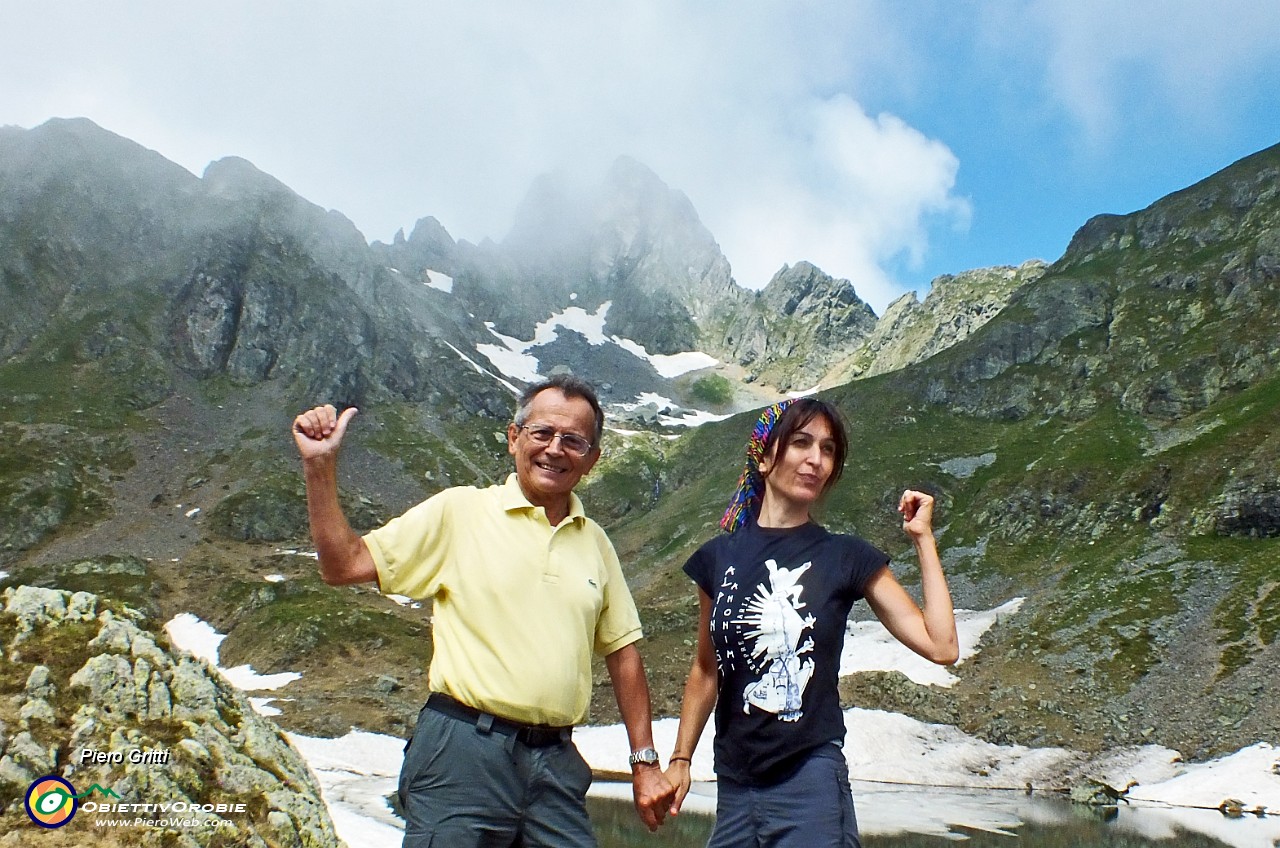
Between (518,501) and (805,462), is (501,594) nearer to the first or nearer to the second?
(518,501)

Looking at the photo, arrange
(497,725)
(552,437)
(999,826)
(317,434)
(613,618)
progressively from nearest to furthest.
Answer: (317,434) → (497,725) → (552,437) → (613,618) → (999,826)

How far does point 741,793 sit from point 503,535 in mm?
2483

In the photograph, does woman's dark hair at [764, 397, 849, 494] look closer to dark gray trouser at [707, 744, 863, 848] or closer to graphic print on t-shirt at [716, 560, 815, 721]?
graphic print on t-shirt at [716, 560, 815, 721]

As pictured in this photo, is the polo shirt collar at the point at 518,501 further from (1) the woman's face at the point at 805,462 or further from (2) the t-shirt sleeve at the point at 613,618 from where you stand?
(1) the woman's face at the point at 805,462

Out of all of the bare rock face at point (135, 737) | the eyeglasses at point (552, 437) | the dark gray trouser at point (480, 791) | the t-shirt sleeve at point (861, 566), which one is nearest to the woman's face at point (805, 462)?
the t-shirt sleeve at point (861, 566)

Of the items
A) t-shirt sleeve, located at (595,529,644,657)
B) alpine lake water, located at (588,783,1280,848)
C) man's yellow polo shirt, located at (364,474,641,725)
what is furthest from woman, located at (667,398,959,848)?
alpine lake water, located at (588,783,1280,848)

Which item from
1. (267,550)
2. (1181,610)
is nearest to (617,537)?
(267,550)

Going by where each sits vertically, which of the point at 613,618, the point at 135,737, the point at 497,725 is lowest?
the point at 135,737

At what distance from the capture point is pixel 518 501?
569 centimetres

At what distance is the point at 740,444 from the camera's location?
6412 inches

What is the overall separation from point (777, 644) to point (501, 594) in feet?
6.48

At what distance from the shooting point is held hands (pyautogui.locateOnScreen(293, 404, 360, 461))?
15.8 feet

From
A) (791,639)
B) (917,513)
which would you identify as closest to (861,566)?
(917,513)

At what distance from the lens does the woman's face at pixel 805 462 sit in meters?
5.92
